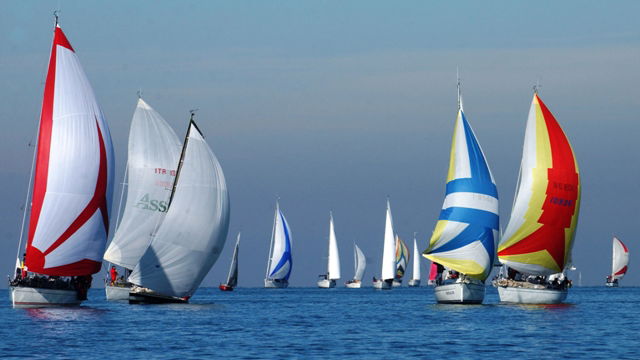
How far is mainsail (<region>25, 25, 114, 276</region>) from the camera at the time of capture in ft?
193

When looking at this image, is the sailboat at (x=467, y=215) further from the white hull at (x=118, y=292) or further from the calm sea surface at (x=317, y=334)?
the white hull at (x=118, y=292)

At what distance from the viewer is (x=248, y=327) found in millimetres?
56156

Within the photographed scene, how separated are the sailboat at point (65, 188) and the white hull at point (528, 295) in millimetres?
24920

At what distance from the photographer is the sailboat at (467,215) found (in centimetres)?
6906

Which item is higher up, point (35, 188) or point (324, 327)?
point (35, 188)

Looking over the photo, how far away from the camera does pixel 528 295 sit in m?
71.1

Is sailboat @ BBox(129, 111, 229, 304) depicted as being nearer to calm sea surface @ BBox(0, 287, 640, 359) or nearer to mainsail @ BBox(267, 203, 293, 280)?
calm sea surface @ BBox(0, 287, 640, 359)

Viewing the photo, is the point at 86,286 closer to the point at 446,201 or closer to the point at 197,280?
the point at 197,280

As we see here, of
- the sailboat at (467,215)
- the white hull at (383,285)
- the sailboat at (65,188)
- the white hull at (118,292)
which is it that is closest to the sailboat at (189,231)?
the sailboat at (65,188)

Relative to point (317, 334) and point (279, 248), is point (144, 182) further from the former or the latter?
point (279, 248)

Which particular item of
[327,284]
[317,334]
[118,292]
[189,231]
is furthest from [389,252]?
[317,334]

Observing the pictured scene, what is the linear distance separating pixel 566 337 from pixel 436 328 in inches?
295

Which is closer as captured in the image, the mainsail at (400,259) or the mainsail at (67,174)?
the mainsail at (67,174)

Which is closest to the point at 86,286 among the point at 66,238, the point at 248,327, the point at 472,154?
the point at 66,238
